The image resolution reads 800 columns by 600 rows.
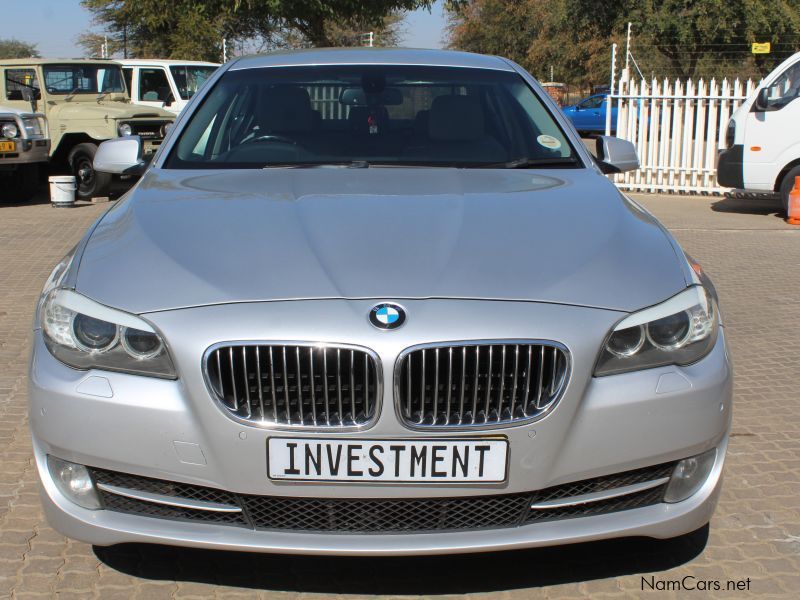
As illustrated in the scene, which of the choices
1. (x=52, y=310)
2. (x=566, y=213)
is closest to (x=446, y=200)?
(x=566, y=213)

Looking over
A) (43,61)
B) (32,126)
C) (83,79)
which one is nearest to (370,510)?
(32,126)

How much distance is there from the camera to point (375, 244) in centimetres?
291

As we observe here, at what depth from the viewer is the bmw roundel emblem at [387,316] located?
256cm

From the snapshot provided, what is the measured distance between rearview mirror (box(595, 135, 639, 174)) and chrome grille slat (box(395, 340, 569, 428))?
6.90 ft

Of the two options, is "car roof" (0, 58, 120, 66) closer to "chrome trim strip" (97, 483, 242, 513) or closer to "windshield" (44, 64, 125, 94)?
"windshield" (44, 64, 125, 94)

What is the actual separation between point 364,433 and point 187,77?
1540 cm

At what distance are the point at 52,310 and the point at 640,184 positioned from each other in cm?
1376

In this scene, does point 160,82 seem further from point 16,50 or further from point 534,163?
point 16,50

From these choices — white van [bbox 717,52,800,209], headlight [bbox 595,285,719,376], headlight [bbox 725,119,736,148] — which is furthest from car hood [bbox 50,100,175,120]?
headlight [bbox 595,285,719,376]

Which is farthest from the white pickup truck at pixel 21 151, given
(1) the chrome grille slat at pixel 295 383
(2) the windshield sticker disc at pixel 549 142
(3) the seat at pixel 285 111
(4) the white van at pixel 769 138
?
(1) the chrome grille slat at pixel 295 383

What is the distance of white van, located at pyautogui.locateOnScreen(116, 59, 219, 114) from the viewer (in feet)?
54.1

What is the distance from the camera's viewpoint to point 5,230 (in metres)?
11.5

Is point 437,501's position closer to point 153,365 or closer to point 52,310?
point 153,365

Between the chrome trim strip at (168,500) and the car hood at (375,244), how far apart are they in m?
0.50
